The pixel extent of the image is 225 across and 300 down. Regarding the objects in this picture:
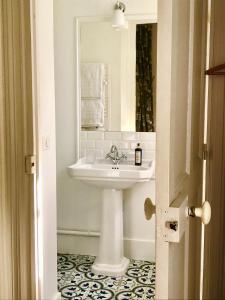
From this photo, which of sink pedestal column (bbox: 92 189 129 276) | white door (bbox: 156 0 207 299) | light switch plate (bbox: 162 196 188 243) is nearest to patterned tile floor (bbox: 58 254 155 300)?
sink pedestal column (bbox: 92 189 129 276)

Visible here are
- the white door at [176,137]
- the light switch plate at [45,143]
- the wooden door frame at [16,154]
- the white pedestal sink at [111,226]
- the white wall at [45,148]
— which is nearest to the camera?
the white door at [176,137]

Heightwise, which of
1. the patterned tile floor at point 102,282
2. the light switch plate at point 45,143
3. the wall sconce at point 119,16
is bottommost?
the patterned tile floor at point 102,282

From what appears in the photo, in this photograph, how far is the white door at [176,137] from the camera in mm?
849

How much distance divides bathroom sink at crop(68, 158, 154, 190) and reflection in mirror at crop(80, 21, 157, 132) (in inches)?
15.3

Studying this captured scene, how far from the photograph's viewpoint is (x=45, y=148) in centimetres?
217

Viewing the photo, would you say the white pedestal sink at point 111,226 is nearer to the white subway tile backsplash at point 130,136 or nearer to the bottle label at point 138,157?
the bottle label at point 138,157

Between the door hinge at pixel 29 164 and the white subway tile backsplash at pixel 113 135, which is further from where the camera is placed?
the white subway tile backsplash at pixel 113 135

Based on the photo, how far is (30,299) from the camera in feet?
6.64

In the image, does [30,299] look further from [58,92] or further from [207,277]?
[58,92]

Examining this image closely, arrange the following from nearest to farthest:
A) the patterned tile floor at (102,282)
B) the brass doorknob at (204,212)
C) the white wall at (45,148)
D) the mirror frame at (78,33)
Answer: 1. the brass doorknob at (204,212)
2. the white wall at (45,148)
3. the patterned tile floor at (102,282)
4. the mirror frame at (78,33)

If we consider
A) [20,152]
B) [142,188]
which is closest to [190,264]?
[20,152]

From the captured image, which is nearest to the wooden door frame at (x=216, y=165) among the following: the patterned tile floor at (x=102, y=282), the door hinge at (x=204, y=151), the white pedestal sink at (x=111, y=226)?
the door hinge at (x=204, y=151)

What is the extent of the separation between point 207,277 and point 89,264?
1658mm

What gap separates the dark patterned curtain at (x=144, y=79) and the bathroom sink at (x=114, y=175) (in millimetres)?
384
